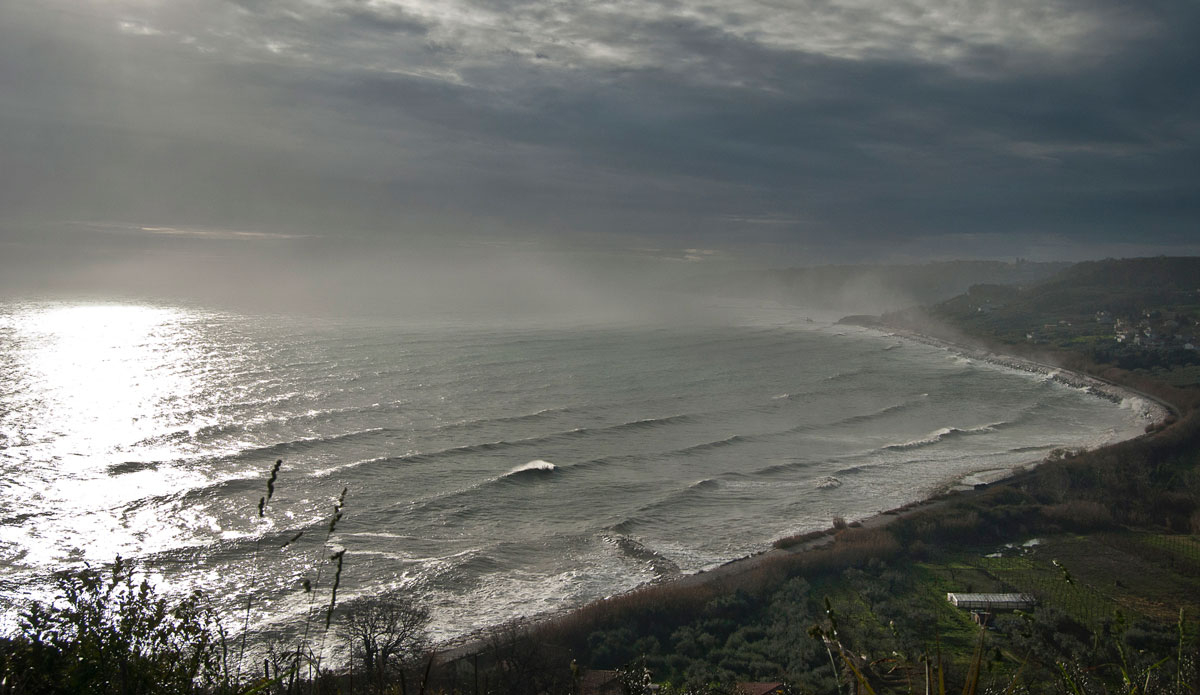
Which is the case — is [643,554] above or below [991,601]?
below

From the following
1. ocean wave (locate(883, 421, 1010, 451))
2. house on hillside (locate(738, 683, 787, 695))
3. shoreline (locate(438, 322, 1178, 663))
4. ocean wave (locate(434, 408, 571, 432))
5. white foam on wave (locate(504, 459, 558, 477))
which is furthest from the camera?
ocean wave (locate(883, 421, 1010, 451))

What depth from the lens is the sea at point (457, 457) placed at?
89.9 ft

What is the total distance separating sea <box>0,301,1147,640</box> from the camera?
27.4 meters

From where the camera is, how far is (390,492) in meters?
35.9

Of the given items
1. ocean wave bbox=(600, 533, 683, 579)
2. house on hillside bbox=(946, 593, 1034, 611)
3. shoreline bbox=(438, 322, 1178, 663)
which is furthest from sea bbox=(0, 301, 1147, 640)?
house on hillside bbox=(946, 593, 1034, 611)

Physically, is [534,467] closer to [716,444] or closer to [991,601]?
[716,444]

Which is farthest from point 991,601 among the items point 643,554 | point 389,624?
point 389,624

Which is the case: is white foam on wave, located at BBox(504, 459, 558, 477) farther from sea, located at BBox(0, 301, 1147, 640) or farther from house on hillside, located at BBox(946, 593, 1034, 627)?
house on hillside, located at BBox(946, 593, 1034, 627)

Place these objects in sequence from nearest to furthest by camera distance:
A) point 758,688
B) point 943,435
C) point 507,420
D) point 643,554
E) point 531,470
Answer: point 758,688
point 643,554
point 531,470
point 507,420
point 943,435

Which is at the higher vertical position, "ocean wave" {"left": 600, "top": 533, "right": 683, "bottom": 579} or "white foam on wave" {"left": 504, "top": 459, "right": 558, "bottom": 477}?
"white foam on wave" {"left": 504, "top": 459, "right": 558, "bottom": 477}

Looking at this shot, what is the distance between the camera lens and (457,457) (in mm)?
42406

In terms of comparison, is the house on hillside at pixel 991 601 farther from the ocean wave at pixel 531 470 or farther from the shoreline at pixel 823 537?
the ocean wave at pixel 531 470

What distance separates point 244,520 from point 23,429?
2232 centimetres

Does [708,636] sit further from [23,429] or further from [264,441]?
[23,429]
